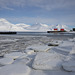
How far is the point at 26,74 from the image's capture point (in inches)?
47.0

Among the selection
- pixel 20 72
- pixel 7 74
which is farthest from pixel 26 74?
pixel 7 74

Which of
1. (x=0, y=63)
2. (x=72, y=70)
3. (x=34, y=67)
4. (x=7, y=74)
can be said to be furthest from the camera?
(x=0, y=63)

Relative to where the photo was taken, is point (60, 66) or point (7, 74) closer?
point (7, 74)

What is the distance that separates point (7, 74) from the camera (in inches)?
45.3

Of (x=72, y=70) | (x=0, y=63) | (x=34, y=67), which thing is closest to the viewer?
(x=72, y=70)

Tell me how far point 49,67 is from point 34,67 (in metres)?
0.23

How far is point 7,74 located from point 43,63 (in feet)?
1.86

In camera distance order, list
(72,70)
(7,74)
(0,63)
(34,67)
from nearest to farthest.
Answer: (7,74) < (72,70) < (34,67) < (0,63)

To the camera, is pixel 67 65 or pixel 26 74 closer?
pixel 26 74

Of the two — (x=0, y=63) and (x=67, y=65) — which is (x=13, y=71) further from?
(x=67, y=65)

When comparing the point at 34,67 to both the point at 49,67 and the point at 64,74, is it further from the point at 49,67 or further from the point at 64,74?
the point at 64,74

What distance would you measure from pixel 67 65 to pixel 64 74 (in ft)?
0.48

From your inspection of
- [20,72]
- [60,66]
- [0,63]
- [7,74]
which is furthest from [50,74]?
[0,63]

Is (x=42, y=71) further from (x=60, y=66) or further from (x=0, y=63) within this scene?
(x=0, y=63)
